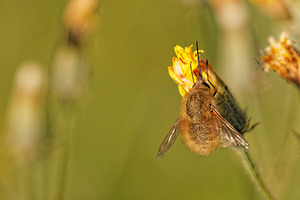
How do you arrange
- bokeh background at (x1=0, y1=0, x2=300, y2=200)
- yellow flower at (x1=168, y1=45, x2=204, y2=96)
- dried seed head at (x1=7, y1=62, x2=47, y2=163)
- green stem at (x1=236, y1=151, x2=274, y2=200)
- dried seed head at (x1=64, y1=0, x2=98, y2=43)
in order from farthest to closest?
1. dried seed head at (x1=64, y1=0, x2=98, y2=43)
2. dried seed head at (x1=7, y1=62, x2=47, y2=163)
3. bokeh background at (x1=0, y1=0, x2=300, y2=200)
4. yellow flower at (x1=168, y1=45, x2=204, y2=96)
5. green stem at (x1=236, y1=151, x2=274, y2=200)

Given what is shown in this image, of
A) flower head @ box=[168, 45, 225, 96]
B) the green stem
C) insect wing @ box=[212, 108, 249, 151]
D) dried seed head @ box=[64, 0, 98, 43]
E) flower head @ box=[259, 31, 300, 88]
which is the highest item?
dried seed head @ box=[64, 0, 98, 43]

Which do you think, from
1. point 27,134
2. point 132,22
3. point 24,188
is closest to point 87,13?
point 27,134

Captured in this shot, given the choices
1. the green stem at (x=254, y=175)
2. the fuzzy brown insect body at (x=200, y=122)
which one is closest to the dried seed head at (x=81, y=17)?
the fuzzy brown insect body at (x=200, y=122)

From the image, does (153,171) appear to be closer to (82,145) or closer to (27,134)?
(82,145)

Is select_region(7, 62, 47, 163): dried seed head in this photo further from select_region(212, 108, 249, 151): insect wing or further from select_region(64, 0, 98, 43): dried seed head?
select_region(212, 108, 249, 151): insect wing

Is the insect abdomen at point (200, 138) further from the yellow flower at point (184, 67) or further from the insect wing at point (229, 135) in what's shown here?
the yellow flower at point (184, 67)

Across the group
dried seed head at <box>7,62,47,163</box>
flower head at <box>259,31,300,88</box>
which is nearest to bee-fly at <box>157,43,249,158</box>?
flower head at <box>259,31,300,88</box>

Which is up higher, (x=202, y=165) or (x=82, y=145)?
(x=82, y=145)
